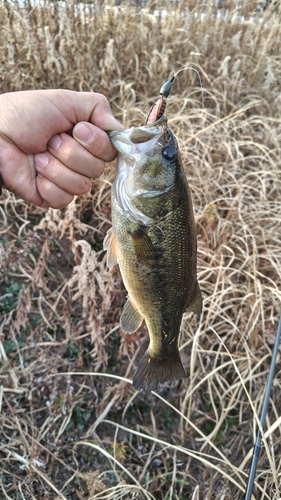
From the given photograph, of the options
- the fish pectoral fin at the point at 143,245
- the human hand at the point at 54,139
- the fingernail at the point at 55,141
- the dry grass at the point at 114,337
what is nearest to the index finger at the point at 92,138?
the human hand at the point at 54,139

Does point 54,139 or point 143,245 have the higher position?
point 54,139

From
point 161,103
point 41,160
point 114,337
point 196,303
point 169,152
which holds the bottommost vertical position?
point 114,337

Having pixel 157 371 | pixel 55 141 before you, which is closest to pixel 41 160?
pixel 55 141

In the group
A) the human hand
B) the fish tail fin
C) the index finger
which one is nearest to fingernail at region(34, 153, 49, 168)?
the human hand

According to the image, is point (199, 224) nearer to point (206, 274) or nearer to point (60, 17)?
point (206, 274)

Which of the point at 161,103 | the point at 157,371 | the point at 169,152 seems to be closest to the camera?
the point at 161,103

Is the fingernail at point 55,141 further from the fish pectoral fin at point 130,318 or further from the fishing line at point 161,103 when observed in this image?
the fish pectoral fin at point 130,318

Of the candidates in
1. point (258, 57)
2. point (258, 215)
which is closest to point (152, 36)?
point (258, 57)

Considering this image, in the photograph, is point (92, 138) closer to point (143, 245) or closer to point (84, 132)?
point (84, 132)
